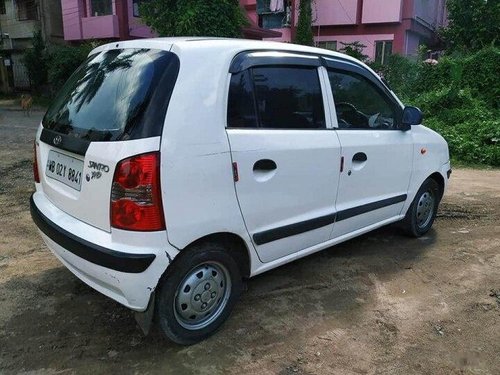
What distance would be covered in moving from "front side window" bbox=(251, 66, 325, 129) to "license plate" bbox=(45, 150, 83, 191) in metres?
1.16

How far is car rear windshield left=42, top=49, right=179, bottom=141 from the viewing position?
2.48 meters

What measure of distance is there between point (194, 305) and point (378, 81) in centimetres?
251

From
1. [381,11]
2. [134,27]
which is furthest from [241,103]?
[134,27]

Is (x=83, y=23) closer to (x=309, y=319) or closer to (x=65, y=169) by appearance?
(x=65, y=169)

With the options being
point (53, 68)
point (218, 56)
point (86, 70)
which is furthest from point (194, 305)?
point (53, 68)

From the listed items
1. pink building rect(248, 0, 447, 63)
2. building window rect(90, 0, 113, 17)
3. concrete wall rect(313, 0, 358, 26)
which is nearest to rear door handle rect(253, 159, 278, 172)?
pink building rect(248, 0, 447, 63)

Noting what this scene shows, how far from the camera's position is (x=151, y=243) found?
2455 mm

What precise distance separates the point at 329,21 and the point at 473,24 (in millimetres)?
6620

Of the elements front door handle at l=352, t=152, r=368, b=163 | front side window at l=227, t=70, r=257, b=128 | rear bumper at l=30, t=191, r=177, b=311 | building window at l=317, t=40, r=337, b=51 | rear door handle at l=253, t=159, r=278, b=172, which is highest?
building window at l=317, t=40, r=337, b=51

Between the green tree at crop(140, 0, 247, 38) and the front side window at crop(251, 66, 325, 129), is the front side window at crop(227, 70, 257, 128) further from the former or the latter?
the green tree at crop(140, 0, 247, 38)

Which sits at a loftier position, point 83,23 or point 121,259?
point 83,23

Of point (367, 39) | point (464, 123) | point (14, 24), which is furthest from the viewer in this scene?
point (14, 24)

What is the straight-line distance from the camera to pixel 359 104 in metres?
3.80

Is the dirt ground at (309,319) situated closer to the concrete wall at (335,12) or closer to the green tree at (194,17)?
the green tree at (194,17)
